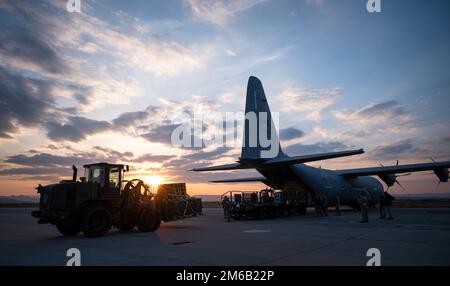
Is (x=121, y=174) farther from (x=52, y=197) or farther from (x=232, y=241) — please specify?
(x=232, y=241)

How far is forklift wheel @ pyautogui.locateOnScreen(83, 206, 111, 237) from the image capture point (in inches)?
510

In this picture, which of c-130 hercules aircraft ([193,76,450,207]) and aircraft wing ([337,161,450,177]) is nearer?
c-130 hercules aircraft ([193,76,450,207])

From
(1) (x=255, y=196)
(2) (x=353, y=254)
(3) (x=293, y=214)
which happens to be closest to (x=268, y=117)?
(1) (x=255, y=196)

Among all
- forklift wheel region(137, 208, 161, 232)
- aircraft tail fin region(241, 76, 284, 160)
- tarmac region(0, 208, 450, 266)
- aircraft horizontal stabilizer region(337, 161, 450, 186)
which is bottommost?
tarmac region(0, 208, 450, 266)

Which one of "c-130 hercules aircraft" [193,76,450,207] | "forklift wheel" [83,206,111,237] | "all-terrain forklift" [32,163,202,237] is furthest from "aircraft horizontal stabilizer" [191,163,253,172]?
"forklift wheel" [83,206,111,237]

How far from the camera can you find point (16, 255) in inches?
348

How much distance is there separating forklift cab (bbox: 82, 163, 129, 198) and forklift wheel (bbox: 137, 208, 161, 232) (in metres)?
1.50

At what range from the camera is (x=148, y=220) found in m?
14.9

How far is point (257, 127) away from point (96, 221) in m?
12.9

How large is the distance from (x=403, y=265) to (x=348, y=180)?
27.0 meters

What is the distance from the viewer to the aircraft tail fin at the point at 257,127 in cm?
2181

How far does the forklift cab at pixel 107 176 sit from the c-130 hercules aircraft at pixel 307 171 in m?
9.22

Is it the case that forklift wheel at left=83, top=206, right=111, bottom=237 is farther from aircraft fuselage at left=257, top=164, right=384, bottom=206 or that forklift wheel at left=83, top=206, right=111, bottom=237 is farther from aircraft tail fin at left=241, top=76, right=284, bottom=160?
aircraft fuselage at left=257, top=164, right=384, bottom=206
